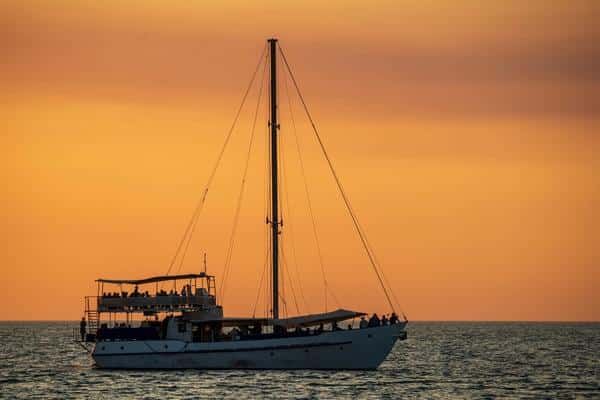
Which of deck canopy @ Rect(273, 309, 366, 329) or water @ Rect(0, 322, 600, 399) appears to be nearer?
water @ Rect(0, 322, 600, 399)

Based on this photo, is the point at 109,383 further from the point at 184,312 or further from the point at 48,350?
the point at 48,350

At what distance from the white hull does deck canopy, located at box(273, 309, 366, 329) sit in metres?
1.62

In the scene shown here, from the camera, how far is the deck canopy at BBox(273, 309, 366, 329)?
364ft

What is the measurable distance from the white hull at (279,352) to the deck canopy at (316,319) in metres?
1.62

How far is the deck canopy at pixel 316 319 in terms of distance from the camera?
111 metres

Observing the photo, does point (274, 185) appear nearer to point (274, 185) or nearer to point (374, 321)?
point (274, 185)

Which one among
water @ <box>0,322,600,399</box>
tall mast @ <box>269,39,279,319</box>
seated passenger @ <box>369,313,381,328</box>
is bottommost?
water @ <box>0,322,600,399</box>

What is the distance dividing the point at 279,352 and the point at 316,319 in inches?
151

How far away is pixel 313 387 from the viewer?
101 m

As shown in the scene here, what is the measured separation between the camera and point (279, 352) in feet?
363

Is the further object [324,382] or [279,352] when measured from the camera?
[279,352]

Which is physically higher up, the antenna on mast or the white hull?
the antenna on mast

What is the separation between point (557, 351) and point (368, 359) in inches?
2651

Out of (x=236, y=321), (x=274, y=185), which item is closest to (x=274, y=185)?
(x=274, y=185)
